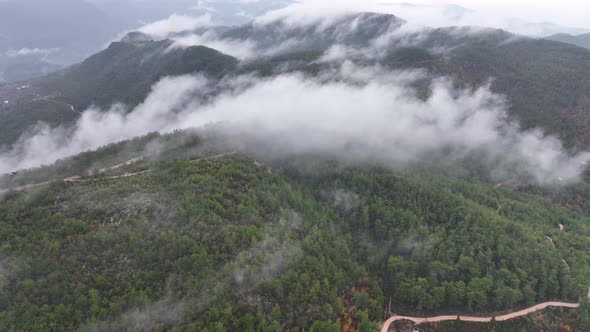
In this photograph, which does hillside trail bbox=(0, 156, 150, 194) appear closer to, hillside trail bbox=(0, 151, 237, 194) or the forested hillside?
hillside trail bbox=(0, 151, 237, 194)

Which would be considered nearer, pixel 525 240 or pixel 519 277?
pixel 519 277

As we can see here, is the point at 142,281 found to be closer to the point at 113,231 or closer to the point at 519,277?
the point at 113,231

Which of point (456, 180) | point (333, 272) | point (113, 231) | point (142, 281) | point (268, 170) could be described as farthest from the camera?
point (456, 180)

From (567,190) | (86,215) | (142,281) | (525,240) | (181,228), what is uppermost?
(86,215)

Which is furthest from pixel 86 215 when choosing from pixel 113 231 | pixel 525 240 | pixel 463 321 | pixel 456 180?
pixel 456 180

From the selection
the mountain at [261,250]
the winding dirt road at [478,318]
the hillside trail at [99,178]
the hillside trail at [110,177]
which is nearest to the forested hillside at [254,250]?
the mountain at [261,250]

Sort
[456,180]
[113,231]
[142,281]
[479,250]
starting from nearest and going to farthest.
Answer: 1. [142,281]
2. [113,231]
3. [479,250]
4. [456,180]

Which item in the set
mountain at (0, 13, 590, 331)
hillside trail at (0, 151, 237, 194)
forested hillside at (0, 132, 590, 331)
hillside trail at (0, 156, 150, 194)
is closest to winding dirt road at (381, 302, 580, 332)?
mountain at (0, 13, 590, 331)

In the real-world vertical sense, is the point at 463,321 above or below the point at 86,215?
below

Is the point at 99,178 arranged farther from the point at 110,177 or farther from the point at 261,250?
the point at 261,250

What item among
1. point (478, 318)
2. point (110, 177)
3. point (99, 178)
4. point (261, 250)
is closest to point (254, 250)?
point (261, 250)
